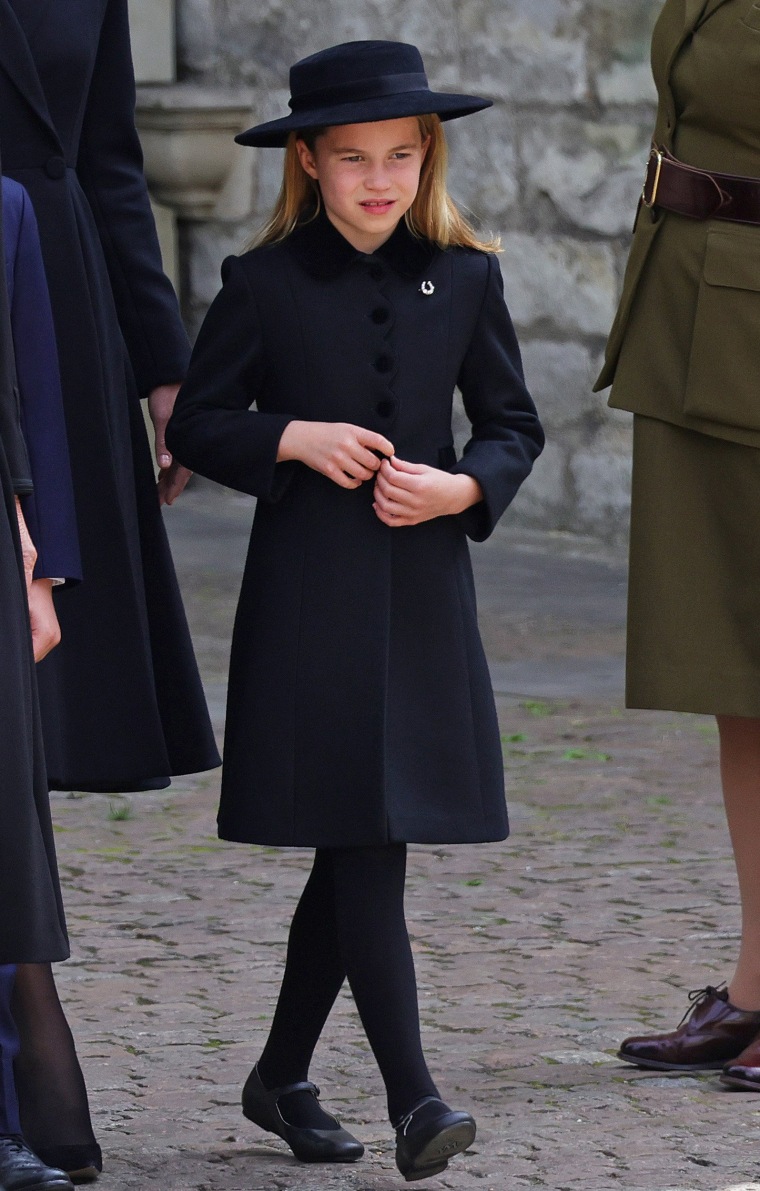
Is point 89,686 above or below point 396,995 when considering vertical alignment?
above

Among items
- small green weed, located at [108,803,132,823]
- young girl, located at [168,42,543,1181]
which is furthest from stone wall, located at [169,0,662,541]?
young girl, located at [168,42,543,1181]

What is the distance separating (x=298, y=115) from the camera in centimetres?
341

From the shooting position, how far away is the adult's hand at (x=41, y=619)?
10.7ft

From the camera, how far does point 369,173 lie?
134 inches

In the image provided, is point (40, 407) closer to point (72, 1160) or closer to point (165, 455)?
point (165, 455)

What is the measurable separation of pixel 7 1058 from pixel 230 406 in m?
0.92

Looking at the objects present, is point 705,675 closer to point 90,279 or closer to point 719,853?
point 90,279

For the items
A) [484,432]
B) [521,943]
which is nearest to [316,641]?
[484,432]

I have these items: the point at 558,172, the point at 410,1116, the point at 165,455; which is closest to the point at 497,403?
the point at 165,455

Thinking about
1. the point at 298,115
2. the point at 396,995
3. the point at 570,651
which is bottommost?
the point at 570,651

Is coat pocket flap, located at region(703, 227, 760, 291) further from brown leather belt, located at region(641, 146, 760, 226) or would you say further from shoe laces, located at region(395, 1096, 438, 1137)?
shoe laces, located at region(395, 1096, 438, 1137)

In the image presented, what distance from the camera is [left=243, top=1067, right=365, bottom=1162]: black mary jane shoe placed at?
345 cm

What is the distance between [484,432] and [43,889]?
923 millimetres

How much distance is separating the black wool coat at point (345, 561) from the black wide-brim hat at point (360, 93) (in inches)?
6.1
